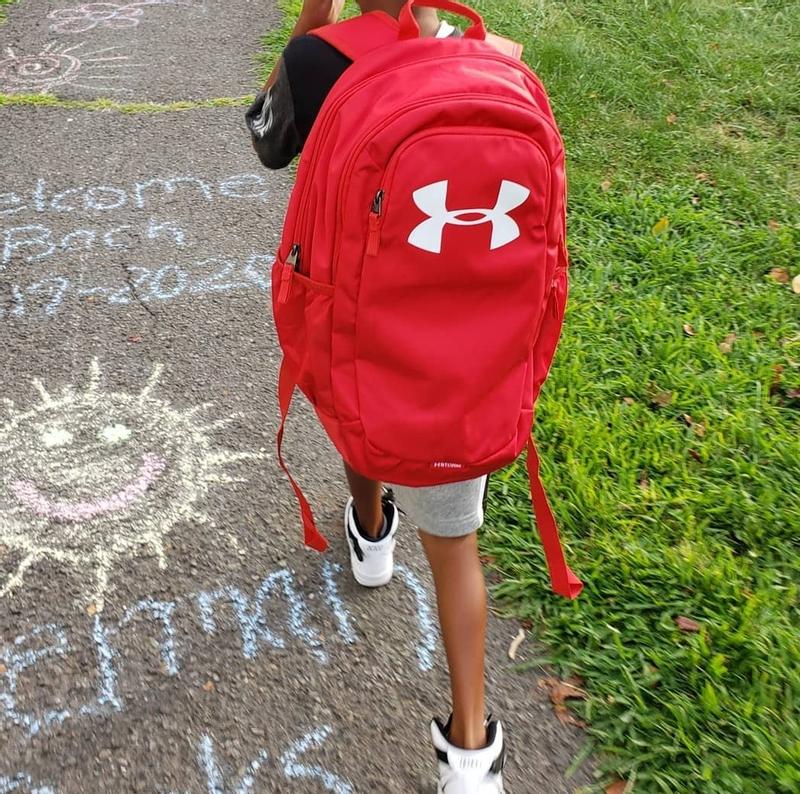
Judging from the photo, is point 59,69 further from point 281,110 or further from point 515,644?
point 515,644

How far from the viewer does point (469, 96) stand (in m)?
1.25

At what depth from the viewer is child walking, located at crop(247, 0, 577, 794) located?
1.28m

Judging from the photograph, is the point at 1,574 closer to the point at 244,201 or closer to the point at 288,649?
the point at 288,649

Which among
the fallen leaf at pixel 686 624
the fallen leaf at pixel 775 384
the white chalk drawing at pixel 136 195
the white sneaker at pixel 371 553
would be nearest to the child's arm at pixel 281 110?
the white sneaker at pixel 371 553

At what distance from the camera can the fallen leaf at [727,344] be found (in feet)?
9.64

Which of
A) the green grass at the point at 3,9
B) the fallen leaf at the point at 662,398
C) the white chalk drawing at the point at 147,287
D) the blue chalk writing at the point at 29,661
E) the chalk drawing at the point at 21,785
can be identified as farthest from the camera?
the green grass at the point at 3,9

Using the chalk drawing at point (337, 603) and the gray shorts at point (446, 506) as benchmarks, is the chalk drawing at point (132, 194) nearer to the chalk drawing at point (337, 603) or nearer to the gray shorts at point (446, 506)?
the chalk drawing at point (337, 603)

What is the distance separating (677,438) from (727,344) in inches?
23.4

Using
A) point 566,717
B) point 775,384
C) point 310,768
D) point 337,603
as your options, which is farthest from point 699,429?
point 310,768

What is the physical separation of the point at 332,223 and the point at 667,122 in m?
3.65

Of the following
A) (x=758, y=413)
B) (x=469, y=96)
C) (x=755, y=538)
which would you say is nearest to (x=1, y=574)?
(x=469, y=96)

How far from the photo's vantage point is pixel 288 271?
146 centimetres

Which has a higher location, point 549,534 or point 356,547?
point 549,534

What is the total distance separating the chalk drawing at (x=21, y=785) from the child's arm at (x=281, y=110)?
4.38 ft
